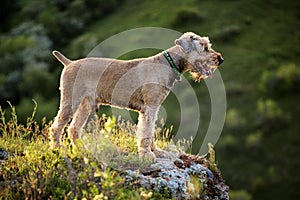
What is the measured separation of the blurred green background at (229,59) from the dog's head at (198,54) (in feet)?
83.8

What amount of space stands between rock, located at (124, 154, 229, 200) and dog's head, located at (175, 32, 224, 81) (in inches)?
64.0

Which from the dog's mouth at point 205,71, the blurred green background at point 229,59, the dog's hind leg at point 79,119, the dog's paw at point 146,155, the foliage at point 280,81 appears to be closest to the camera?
the dog's paw at point 146,155

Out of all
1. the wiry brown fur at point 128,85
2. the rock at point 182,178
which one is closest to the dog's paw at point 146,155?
the wiry brown fur at point 128,85

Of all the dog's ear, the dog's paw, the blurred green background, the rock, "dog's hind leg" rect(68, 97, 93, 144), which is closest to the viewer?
the rock

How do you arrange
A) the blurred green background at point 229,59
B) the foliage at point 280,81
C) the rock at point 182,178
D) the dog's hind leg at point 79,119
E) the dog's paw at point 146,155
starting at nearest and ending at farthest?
the rock at point 182,178, the dog's paw at point 146,155, the dog's hind leg at point 79,119, the blurred green background at point 229,59, the foliage at point 280,81

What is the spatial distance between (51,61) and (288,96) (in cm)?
2156

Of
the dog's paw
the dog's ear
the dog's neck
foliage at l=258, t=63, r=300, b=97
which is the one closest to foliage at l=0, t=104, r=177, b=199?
the dog's paw

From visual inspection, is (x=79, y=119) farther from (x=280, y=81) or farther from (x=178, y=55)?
(x=280, y=81)

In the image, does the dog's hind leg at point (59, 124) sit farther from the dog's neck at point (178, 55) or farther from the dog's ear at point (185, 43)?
the dog's ear at point (185, 43)

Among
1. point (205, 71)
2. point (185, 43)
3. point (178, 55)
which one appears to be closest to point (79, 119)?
point (178, 55)

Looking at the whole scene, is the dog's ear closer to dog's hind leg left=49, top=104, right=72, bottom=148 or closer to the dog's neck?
the dog's neck

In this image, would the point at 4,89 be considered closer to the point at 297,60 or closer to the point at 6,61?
the point at 6,61

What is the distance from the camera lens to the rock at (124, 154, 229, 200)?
26.8 ft

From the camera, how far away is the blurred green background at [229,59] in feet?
126
